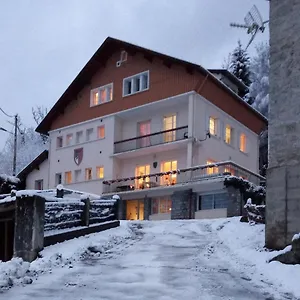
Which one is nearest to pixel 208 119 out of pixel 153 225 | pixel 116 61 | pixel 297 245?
pixel 116 61

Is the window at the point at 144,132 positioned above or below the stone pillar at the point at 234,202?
above

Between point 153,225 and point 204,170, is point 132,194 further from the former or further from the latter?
point 153,225

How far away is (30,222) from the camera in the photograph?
12.1 meters

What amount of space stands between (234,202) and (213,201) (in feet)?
6.15

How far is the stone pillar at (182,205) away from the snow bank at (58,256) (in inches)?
503

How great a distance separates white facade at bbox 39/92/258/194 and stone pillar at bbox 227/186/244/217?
3452 mm

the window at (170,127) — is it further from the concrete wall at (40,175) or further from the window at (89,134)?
the concrete wall at (40,175)

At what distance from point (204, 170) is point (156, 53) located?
8.58m

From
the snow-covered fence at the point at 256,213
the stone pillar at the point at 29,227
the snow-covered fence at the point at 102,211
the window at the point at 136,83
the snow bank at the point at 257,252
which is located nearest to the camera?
the snow bank at the point at 257,252

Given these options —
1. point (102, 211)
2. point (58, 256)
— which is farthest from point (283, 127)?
point (102, 211)

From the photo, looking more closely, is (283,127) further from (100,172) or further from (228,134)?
(100,172)

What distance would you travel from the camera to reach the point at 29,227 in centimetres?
1211

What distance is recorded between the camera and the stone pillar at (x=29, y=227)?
39.2 feet

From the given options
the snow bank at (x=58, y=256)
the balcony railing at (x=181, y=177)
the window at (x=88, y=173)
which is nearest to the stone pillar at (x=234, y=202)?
the balcony railing at (x=181, y=177)
